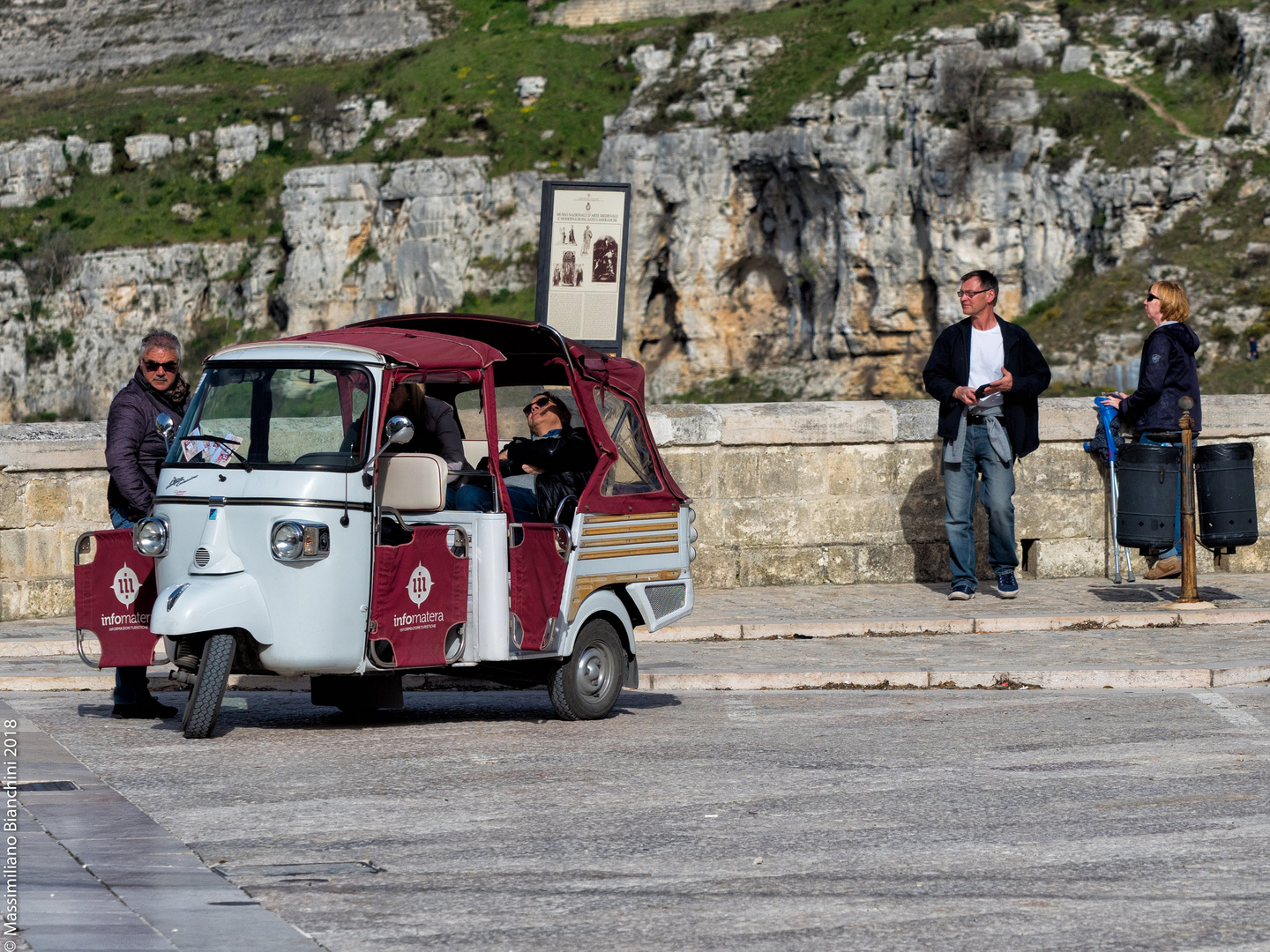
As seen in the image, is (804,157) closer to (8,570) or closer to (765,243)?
(765,243)

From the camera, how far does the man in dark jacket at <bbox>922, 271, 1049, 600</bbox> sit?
1134 cm

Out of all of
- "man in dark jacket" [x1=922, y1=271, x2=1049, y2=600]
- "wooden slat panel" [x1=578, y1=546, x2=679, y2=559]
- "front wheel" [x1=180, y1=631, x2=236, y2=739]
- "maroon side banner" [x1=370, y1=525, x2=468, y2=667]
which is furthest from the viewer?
"man in dark jacket" [x1=922, y1=271, x2=1049, y2=600]

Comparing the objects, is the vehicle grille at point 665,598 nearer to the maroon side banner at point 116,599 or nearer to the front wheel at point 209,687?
the front wheel at point 209,687

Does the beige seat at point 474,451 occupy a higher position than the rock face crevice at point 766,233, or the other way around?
the rock face crevice at point 766,233

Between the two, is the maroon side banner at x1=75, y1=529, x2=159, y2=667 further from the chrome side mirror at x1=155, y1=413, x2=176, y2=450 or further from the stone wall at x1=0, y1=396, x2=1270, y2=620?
the stone wall at x1=0, y1=396, x2=1270, y2=620

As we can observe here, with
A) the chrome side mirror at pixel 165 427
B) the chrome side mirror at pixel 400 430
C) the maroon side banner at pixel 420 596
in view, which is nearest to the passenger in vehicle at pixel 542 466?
the maroon side banner at pixel 420 596

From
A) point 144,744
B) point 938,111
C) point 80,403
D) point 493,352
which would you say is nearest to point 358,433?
→ point 493,352

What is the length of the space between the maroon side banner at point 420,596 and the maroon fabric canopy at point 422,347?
782 mm

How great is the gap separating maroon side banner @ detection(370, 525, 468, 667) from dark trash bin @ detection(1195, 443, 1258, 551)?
6014 millimetres

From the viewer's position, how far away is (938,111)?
7600 centimetres

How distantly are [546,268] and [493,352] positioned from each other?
4536 mm

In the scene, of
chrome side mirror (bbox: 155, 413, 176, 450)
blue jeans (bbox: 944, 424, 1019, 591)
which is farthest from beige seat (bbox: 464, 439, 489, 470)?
blue jeans (bbox: 944, 424, 1019, 591)

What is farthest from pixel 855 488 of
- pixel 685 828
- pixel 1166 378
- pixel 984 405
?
pixel 685 828

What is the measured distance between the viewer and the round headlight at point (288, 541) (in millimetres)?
6812
